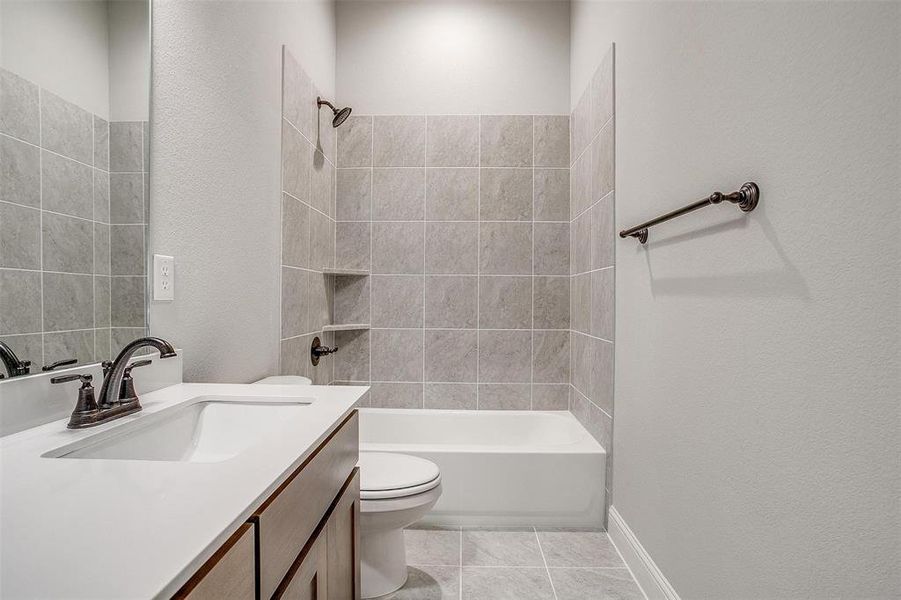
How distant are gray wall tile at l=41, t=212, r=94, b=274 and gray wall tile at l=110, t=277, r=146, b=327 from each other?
8 centimetres

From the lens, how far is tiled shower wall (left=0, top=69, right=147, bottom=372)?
0.87 metres

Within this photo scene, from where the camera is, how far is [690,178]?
137cm

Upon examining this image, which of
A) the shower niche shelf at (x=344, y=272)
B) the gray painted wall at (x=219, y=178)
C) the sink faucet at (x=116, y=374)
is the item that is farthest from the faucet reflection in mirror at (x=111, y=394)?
the shower niche shelf at (x=344, y=272)

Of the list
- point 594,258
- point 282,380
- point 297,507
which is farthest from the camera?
point 594,258

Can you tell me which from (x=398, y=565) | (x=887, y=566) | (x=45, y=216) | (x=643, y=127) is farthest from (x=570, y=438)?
(x=45, y=216)

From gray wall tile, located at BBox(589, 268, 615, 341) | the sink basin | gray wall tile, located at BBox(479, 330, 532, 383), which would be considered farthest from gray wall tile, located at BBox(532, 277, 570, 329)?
the sink basin

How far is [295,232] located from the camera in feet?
7.39

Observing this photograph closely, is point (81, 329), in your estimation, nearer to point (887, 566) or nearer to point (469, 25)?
point (887, 566)

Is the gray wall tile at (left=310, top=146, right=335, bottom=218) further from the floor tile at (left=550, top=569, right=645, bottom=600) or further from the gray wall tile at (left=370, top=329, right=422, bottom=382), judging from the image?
the floor tile at (left=550, top=569, right=645, bottom=600)

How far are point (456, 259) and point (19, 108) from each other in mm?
2157

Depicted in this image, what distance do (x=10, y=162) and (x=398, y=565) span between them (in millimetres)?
1567

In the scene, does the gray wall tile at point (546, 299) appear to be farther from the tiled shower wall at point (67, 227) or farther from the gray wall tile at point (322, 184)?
the tiled shower wall at point (67, 227)

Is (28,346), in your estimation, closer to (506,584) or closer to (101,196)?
(101,196)

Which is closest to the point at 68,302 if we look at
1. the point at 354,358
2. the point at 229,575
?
the point at 229,575
